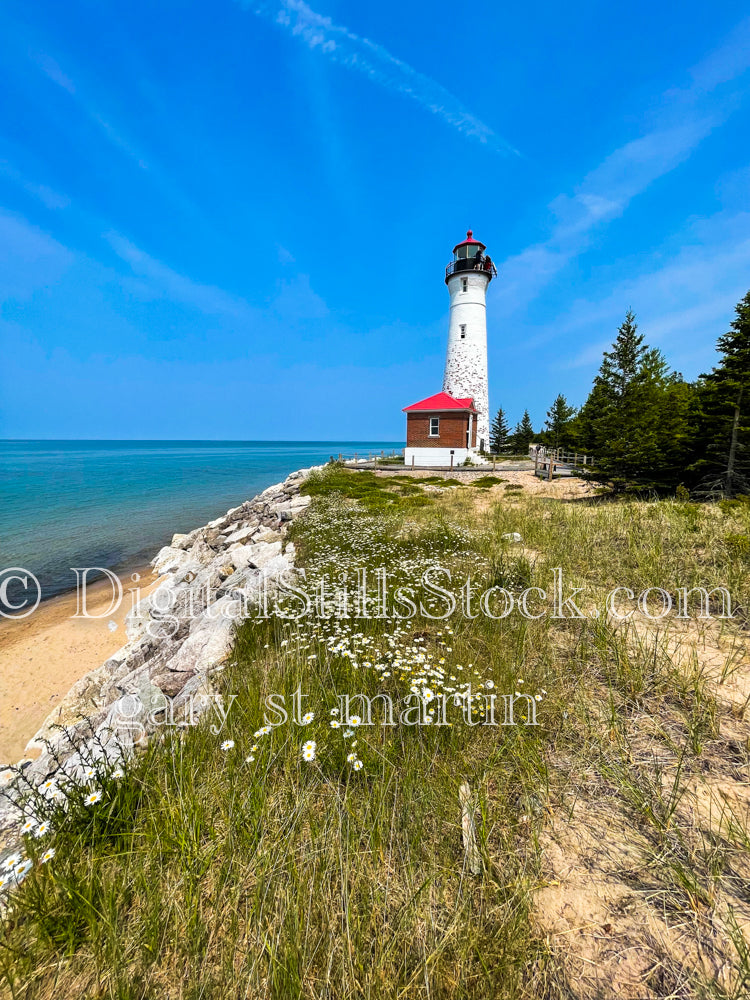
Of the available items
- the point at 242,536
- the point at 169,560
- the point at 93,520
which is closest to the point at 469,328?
the point at 242,536

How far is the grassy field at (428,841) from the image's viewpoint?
4.75 feet

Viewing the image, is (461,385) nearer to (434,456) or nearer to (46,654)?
(434,456)

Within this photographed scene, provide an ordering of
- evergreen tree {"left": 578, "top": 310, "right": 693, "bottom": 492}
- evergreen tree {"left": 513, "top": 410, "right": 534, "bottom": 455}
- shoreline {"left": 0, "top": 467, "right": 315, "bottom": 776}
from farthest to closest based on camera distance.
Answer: evergreen tree {"left": 513, "top": 410, "right": 534, "bottom": 455}, evergreen tree {"left": 578, "top": 310, "right": 693, "bottom": 492}, shoreline {"left": 0, "top": 467, "right": 315, "bottom": 776}

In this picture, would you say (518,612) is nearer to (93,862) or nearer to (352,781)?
(352,781)

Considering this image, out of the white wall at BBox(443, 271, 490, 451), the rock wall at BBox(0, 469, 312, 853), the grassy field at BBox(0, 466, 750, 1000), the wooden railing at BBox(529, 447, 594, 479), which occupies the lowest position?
the rock wall at BBox(0, 469, 312, 853)

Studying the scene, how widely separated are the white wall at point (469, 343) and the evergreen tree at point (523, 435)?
24858mm

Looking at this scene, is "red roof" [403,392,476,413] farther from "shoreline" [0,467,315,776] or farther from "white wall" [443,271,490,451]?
"shoreline" [0,467,315,776]

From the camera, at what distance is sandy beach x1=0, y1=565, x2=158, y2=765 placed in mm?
6441

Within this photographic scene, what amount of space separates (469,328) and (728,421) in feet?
71.6

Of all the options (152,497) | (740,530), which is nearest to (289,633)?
(740,530)

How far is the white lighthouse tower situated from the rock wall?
24.6 meters

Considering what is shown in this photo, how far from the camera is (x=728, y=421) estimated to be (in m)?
13.8

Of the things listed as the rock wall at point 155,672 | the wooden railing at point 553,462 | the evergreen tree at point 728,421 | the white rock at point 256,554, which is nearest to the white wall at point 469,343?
the wooden railing at point 553,462

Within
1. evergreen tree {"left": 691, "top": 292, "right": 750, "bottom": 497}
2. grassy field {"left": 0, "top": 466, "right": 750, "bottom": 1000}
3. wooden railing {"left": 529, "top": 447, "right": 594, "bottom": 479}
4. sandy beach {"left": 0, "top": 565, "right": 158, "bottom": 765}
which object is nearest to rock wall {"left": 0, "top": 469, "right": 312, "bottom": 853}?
grassy field {"left": 0, "top": 466, "right": 750, "bottom": 1000}
